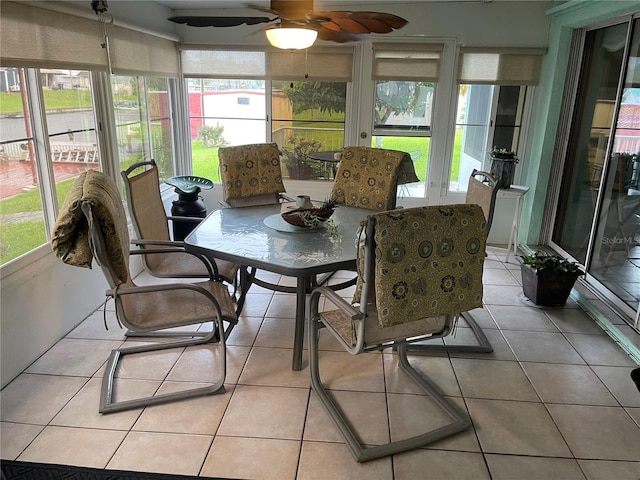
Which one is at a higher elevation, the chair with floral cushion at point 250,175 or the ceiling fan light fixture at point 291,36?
the ceiling fan light fixture at point 291,36

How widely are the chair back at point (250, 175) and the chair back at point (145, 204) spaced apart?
51 cm

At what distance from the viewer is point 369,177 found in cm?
332

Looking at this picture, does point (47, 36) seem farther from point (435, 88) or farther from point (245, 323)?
point (435, 88)

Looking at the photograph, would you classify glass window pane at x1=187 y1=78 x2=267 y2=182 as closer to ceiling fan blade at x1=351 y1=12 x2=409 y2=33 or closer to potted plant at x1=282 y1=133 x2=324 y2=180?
potted plant at x1=282 y1=133 x2=324 y2=180

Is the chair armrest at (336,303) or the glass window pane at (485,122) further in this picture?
the glass window pane at (485,122)

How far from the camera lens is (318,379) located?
2.38 meters

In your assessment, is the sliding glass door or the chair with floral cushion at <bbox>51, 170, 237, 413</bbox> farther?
the sliding glass door

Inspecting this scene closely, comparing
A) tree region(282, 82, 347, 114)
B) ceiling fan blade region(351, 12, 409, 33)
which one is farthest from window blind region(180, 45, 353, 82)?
ceiling fan blade region(351, 12, 409, 33)

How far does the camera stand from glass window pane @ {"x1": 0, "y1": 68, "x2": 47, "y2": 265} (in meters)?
2.45

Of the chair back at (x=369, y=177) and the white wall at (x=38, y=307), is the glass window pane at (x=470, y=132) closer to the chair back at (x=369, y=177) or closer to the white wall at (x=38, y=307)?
the chair back at (x=369, y=177)

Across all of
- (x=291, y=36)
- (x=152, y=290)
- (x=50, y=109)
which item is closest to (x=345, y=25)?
(x=291, y=36)

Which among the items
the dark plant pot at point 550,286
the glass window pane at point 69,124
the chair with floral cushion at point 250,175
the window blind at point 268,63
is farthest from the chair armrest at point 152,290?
the window blind at point 268,63

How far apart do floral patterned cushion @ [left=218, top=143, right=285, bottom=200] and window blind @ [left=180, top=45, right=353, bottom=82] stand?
4.44 ft

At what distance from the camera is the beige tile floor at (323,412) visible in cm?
191
